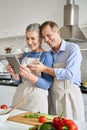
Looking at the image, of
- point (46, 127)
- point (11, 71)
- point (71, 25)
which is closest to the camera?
point (46, 127)

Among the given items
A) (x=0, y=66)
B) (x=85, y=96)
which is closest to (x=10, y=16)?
(x=0, y=66)

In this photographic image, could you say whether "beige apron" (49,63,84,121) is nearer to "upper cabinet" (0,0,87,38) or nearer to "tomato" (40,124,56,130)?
"tomato" (40,124,56,130)

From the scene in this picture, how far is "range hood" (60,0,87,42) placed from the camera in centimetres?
347

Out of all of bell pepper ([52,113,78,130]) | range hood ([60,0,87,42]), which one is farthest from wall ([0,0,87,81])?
bell pepper ([52,113,78,130])

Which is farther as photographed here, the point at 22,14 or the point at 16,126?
A: the point at 22,14

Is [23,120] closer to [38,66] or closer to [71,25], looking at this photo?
[38,66]

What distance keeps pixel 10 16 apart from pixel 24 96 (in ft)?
9.06

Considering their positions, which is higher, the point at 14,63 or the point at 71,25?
the point at 71,25

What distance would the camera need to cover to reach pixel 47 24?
1932 mm

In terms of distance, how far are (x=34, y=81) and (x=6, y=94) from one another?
75.2 inches

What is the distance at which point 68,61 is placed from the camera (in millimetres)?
1880

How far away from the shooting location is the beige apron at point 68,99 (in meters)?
1.92

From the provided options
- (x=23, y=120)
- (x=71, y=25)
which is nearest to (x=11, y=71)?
(x=23, y=120)

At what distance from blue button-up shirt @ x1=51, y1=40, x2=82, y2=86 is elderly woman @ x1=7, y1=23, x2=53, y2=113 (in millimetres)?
90
